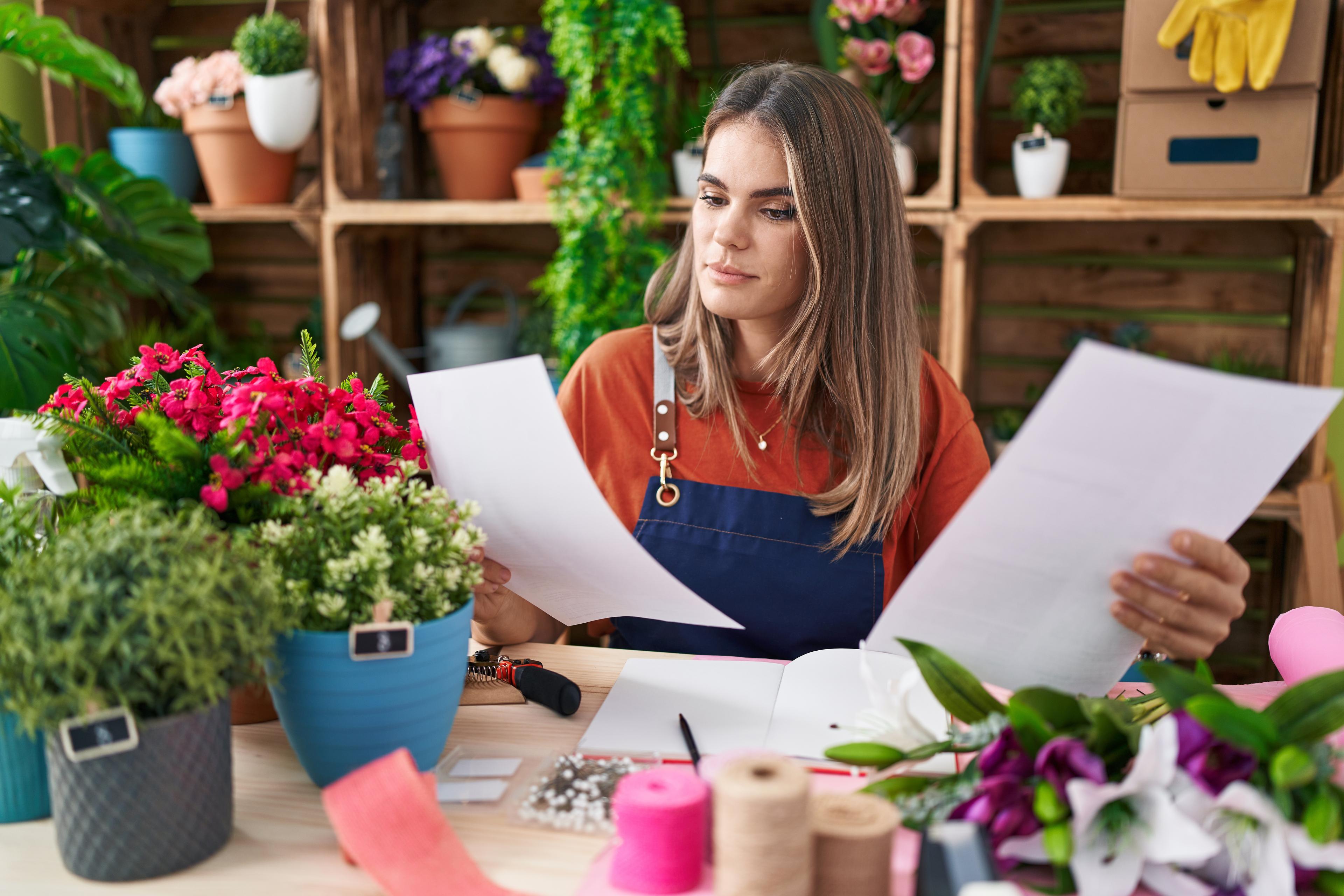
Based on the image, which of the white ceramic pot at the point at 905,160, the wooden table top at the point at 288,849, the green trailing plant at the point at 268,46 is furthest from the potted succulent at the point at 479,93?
the wooden table top at the point at 288,849

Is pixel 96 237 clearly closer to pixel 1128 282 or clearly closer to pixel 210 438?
pixel 210 438

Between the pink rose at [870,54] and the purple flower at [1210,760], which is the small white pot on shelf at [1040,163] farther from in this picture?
the purple flower at [1210,760]

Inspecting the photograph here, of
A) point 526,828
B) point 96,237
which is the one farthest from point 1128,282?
point 96,237

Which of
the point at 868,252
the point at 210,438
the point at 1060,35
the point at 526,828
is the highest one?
the point at 1060,35

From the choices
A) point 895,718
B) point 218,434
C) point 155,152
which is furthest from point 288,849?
point 155,152

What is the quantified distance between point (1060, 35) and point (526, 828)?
2.25 m

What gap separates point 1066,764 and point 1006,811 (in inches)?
1.9

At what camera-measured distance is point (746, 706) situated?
903 millimetres

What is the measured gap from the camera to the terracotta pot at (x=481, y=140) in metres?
2.37

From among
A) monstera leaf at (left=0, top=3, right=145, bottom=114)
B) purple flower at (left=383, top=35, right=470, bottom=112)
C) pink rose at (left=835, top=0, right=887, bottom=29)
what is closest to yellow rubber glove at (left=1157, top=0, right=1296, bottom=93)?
→ pink rose at (left=835, top=0, right=887, bottom=29)

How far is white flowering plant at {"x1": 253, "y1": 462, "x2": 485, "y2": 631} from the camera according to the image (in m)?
0.71

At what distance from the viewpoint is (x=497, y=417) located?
89 cm

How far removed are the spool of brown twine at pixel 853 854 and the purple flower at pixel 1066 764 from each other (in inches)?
4.0

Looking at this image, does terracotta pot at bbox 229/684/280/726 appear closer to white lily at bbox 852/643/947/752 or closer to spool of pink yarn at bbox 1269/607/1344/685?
white lily at bbox 852/643/947/752
